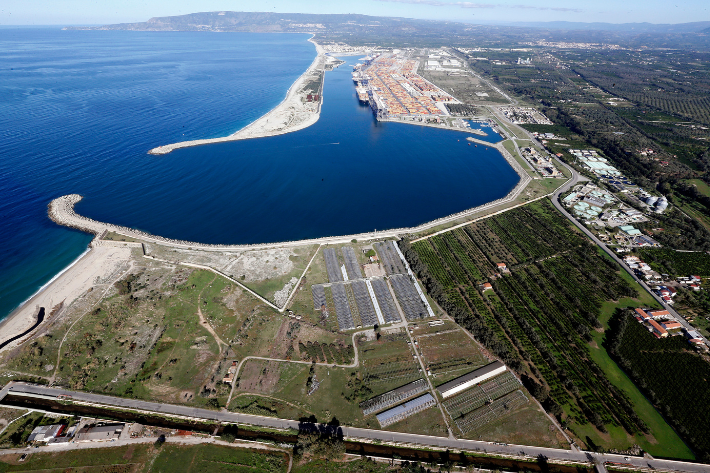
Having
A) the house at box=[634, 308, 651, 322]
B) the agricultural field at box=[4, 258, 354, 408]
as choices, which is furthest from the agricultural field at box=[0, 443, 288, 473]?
the house at box=[634, 308, 651, 322]

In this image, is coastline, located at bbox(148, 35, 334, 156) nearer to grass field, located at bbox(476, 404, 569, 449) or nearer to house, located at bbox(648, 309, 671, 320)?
grass field, located at bbox(476, 404, 569, 449)

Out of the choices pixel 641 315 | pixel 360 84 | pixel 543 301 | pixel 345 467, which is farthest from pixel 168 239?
pixel 360 84

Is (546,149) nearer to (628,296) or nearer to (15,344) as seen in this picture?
(628,296)

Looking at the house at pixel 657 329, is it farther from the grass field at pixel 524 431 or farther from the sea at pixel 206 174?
the sea at pixel 206 174

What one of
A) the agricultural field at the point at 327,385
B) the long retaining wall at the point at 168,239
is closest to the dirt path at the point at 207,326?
the agricultural field at the point at 327,385

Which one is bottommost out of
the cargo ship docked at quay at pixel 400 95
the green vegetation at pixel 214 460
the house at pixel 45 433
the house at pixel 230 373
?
the green vegetation at pixel 214 460

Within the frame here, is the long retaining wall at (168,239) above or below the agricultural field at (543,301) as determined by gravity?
above
